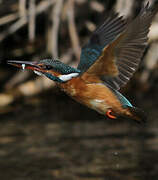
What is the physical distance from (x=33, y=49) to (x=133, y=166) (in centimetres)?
328

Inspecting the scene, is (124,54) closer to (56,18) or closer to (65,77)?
(65,77)

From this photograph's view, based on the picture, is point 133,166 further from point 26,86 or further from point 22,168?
point 26,86

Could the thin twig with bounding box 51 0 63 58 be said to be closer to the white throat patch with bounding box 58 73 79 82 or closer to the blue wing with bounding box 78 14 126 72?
the blue wing with bounding box 78 14 126 72

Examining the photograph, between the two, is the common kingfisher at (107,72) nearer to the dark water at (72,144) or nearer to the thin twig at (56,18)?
the dark water at (72,144)

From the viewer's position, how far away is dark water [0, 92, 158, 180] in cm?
474

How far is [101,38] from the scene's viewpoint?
3840mm

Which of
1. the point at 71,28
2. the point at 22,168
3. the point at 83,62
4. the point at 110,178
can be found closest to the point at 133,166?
the point at 110,178

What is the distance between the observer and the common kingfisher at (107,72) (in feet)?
11.2

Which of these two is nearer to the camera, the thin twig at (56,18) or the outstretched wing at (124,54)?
the outstretched wing at (124,54)

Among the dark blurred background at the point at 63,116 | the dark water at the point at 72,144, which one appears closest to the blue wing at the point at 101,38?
the dark blurred background at the point at 63,116

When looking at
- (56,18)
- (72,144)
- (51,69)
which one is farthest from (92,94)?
(56,18)

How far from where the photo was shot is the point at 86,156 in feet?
17.0

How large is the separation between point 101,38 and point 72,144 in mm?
1946

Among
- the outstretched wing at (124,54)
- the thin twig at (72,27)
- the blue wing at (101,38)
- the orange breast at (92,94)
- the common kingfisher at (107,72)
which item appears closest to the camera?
the outstretched wing at (124,54)
